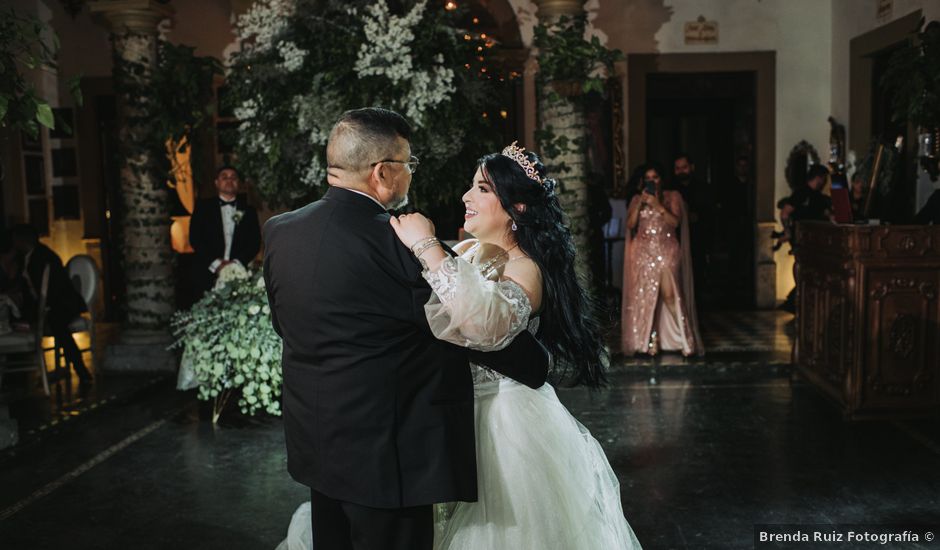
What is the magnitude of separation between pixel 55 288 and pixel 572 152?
14.0ft

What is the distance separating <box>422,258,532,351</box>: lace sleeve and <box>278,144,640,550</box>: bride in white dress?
0.10 ft

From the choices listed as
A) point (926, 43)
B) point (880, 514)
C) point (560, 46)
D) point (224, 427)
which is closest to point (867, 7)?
point (926, 43)

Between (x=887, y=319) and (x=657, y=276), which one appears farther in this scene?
(x=657, y=276)

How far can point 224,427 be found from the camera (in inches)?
227

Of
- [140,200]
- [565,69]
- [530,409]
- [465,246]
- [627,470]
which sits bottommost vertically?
[627,470]

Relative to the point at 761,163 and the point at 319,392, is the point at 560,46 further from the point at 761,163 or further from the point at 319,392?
the point at 319,392

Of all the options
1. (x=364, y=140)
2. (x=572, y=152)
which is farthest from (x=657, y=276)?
(x=364, y=140)

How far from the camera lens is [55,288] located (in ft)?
22.6

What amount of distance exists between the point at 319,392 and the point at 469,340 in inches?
15.7

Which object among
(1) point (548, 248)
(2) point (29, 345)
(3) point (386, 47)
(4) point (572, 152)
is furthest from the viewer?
(4) point (572, 152)

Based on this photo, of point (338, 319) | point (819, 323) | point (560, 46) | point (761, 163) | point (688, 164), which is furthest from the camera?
point (761, 163)

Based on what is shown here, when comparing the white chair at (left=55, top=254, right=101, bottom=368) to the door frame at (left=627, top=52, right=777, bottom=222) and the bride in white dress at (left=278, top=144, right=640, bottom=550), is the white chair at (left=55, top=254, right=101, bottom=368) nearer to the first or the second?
the bride in white dress at (left=278, top=144, right=640, bottom=550)

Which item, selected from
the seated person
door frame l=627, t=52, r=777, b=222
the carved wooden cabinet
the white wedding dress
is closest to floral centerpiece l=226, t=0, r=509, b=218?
the carved wooden cabinet

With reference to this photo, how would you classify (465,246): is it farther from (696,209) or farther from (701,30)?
(701,30)
